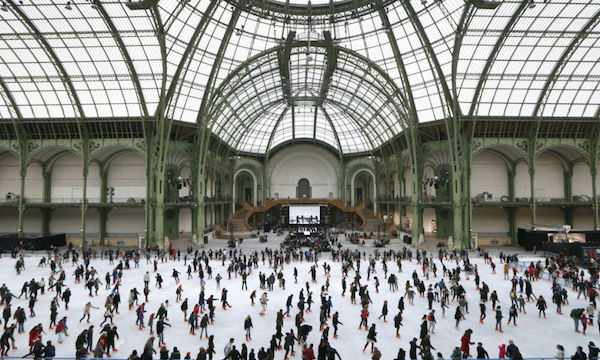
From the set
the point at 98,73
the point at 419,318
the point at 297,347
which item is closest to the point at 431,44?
the point at 419,318

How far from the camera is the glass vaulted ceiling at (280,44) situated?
2905cm

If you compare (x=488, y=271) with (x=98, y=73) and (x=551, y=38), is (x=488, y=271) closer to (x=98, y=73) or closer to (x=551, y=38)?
(x=551, y=38)

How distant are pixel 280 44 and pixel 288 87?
13.2 meters

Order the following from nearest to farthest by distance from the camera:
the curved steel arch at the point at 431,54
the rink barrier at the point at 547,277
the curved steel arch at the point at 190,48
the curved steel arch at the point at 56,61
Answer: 1. the rink barrier at the point at 547,277
2. the curved steel arch at the point at 56,61
3. the curved steel arch at the point at 431,54
4. the curved steel arch at the point at 190,48

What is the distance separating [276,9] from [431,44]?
1555 cm

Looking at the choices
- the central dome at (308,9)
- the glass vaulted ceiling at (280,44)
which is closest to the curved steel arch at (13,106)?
the glass vaulted ceiling at (280,44)

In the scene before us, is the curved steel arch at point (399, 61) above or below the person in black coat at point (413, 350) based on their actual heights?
above

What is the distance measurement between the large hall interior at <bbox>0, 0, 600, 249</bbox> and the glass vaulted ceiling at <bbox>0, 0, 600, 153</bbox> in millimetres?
136

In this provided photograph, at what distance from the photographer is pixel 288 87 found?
160 ft

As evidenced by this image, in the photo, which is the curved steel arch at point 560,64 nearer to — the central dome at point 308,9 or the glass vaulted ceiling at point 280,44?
the glass vaulted ceiling at point 280,44

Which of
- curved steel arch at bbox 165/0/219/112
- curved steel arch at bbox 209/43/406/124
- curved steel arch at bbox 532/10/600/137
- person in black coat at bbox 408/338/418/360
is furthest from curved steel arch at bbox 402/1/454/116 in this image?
person in black coat at bbox 408/338/418/360

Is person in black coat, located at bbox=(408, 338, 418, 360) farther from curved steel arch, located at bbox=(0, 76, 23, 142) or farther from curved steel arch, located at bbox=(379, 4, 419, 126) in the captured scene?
curved steel arch, located at bbox=(0, 76, 23, 142)

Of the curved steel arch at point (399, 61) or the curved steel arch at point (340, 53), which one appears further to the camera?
the curved steel arch at point (340, 53)

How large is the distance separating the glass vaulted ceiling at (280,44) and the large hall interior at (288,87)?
0.14 meters
